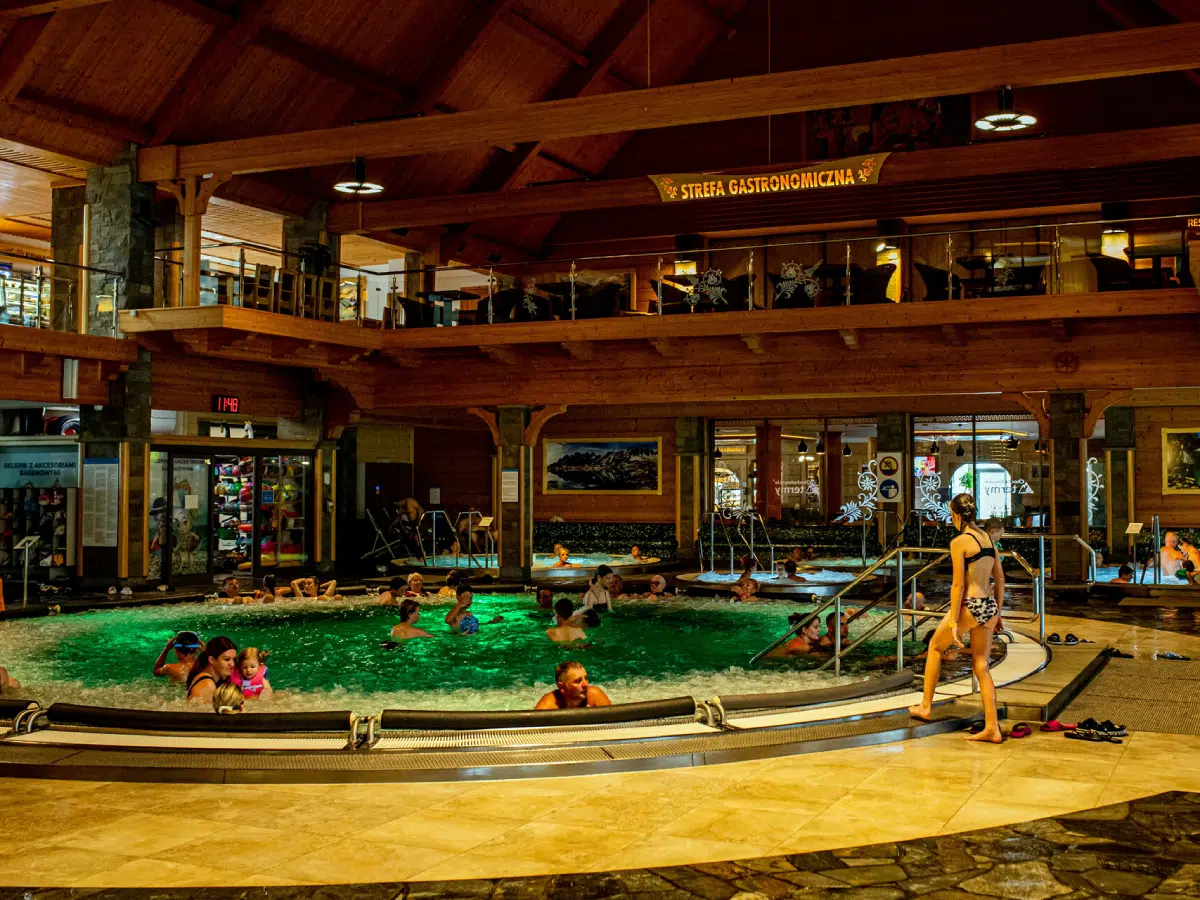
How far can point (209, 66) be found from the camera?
16625 mm

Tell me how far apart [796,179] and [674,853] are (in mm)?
12551

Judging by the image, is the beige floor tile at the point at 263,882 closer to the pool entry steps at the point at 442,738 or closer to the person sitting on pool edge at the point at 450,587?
the pool entry steps at the point at 442,738

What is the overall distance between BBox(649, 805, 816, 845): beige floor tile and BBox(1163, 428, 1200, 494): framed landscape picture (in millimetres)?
19369

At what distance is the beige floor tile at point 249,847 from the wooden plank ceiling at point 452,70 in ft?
38.1

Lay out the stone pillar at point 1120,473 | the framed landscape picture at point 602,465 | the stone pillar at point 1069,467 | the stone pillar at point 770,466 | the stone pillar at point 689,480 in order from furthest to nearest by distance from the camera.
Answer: the framed landscape picture at point 602,465 → the stone pillar at point 770,466 → the stone pillar at point 689,480 → the stone pillar at point 1120,473 → the stone pillar at point 1069,467

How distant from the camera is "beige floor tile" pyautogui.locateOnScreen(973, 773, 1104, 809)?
18.1 ft

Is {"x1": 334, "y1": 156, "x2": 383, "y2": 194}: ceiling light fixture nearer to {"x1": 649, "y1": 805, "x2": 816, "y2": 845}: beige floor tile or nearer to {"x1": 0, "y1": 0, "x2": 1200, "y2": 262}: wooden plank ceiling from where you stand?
{"x1": 0, "y1": 0, "x2": 1200, "y2": 262}: wooden plank ceiling

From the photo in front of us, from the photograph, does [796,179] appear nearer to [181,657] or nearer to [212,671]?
[181,657]

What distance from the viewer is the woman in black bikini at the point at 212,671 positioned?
8977 millimetres

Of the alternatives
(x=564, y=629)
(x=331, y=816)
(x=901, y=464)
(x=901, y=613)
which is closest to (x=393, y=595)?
(x=564, y=629)

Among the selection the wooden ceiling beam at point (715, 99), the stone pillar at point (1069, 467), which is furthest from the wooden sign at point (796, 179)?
the stone pillar at point (1069, 467)

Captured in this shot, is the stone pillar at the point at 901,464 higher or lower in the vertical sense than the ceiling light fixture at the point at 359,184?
lower

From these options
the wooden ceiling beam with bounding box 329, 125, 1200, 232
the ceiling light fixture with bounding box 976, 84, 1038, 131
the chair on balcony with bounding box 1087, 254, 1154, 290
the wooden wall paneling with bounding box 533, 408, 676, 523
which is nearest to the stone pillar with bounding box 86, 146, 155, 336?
the wooden ceiling beam with bounding box 329, 125, 1200, 232

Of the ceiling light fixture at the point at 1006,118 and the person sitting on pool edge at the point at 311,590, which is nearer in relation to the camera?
the ceiling light fixture at the point at 1006,118
